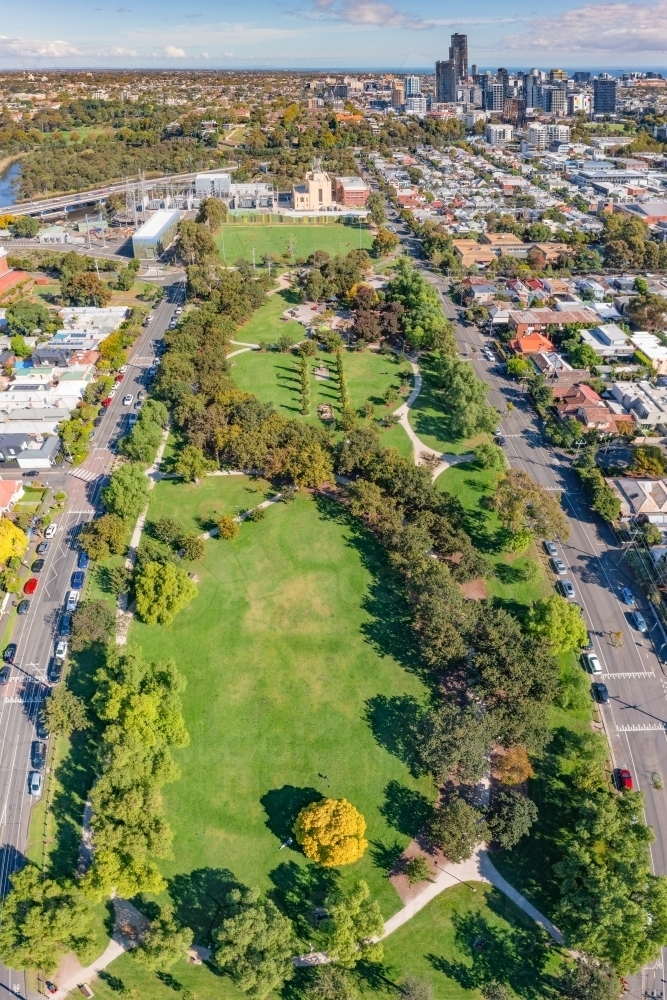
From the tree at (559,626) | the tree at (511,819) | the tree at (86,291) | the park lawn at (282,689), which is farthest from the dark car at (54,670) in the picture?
the tree at (86,291)

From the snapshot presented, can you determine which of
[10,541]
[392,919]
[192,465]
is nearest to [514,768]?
[392,919]

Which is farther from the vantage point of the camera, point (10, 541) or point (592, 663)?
point (10, 541)

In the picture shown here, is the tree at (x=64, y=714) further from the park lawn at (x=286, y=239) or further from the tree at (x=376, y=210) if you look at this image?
the tree at (x=376, y=210)

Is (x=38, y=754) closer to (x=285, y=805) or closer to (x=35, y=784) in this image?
(x=35, y=784)

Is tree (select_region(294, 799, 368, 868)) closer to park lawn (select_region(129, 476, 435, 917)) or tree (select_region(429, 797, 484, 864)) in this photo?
park lawn (select_region(129, 476, 435, 917))

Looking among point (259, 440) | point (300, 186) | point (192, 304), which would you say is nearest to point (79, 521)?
point (259, 440)

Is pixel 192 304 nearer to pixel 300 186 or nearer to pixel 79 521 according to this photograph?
pixel 79 521
